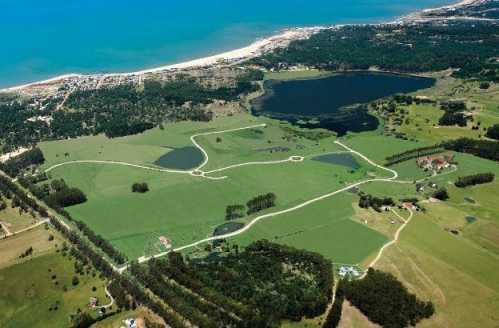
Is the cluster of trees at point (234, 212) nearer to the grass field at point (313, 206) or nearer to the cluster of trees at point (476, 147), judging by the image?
the grass field at point (313, 206)

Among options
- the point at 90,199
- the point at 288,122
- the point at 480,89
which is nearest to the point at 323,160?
the point at 288,122

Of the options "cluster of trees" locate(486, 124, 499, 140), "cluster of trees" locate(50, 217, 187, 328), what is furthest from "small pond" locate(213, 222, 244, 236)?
"cluster of trees" locate(486, 124, 499, 140)

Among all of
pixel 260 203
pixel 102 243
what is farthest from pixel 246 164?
pixel 102 243

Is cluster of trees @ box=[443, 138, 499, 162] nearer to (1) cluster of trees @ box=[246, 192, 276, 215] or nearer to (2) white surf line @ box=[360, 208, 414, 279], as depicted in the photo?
(2) white surf line @ box=[360, 208, 414, 279]

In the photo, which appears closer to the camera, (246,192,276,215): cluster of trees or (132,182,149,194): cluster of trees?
(246,192,276,215): cluster of trees

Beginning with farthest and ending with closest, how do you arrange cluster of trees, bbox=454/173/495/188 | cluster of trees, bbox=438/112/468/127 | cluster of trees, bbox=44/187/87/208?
cluster of trees, bbox=438/112/468/127
cluster of trees, bbox=454/173/495/188
cluster of trees, bbox=44/187/87/208

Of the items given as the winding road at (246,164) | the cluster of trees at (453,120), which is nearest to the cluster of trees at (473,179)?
the winding road at (246,164)
